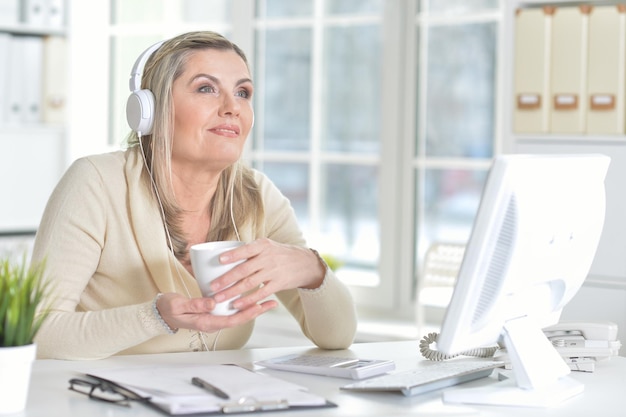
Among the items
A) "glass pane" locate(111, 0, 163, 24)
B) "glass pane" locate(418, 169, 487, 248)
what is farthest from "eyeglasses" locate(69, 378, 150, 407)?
"glass pane" locate(111, 0, 163, 24)

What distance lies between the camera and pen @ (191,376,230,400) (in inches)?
Result: 57.9

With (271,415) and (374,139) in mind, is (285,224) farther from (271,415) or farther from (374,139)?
(374,139)

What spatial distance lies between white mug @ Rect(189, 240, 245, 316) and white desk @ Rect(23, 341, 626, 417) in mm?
149

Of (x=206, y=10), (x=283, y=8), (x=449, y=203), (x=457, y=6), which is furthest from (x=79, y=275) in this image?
(x=206, y=10)

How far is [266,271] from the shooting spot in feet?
6.09

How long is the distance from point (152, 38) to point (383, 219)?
4.71 feet

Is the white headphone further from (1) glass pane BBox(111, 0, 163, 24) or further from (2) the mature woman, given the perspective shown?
(1) glass pane BBox(111, 0, 163, 24)

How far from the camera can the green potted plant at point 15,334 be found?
140cm

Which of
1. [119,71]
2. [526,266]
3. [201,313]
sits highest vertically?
[119,71]

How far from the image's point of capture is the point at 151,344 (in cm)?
206

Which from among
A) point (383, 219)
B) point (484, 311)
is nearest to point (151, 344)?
point (484, 311)

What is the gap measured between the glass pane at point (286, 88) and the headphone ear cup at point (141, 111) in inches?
83.7

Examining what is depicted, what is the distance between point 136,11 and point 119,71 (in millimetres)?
299

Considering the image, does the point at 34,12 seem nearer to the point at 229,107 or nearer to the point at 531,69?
the point at 531,69
